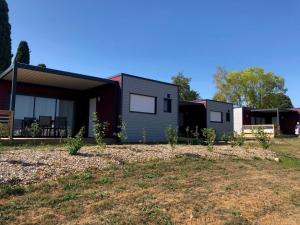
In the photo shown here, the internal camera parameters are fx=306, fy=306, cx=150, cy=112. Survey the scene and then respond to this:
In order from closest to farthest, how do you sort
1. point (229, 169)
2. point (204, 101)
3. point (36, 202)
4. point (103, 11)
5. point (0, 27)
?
point (36, 202) → point (229, 169) → point (103, 11) → point (204, 101) → point (0, 27)

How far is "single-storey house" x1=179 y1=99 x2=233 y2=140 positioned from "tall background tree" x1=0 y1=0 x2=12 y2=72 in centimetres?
1705

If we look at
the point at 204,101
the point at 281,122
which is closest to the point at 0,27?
the point at 204,101

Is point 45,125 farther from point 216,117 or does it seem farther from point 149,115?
point 216,117

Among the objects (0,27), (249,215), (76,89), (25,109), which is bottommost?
(249,215)

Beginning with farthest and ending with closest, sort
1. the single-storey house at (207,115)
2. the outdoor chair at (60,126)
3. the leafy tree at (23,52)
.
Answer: the leafy tree at (23,52) → the single-storey house at (207,115) → the outdoor chair at (60,126)

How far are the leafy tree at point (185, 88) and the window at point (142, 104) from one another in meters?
27.1

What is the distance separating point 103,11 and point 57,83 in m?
4.64

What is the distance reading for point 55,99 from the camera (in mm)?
17000

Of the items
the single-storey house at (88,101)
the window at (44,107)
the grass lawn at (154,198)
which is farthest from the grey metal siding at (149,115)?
the grass lawn at (154,198)

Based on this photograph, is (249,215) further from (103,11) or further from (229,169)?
(103,11)

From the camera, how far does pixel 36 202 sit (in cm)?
516

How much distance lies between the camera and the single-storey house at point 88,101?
14602mm

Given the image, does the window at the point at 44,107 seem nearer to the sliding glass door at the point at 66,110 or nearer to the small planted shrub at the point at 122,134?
the sliding glass door at the point at 66,110

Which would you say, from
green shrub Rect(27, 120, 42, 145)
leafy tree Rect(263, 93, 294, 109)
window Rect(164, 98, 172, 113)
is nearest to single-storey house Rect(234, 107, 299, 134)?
leafy tree Rect(263, 93, 294, 109)
